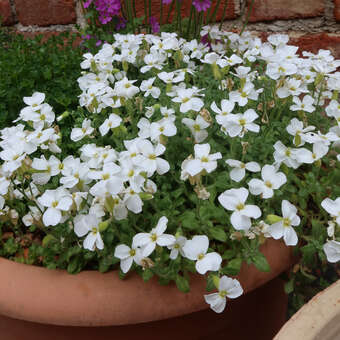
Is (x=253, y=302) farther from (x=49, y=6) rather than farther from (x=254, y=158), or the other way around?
(x=49, y=6)

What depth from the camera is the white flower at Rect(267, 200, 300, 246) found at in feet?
2.44

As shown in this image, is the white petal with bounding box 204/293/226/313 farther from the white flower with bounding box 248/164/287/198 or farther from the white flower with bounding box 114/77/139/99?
the white flower with bounding box 114/77/139/99

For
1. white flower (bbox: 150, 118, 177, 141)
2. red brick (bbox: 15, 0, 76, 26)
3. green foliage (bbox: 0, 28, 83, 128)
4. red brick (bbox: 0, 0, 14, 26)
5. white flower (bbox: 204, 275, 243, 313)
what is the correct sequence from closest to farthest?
white flower (bbox: 204, 275, 243, 313)
white flower (bbox: 150, 118, 177, 141)
green foliage (bbox: 0, 28, 83, 128)
red brick (bbox: 15, 0, 76, 26)
red brick (bbox: 0, 0, 14, 26)

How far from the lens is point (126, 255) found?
0.75m

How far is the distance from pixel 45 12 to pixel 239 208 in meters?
1.60

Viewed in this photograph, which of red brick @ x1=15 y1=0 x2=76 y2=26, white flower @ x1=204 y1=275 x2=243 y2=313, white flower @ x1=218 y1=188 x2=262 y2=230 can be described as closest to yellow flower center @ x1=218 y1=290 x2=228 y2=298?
white flower @ x1=204 y1=275 x2=243 y2=313

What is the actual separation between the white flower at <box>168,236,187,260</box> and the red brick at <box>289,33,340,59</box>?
115 centimetres

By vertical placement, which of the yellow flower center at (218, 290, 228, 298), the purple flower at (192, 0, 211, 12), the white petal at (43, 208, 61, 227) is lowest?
the yellow flower center at (218, 290, 228, 298)

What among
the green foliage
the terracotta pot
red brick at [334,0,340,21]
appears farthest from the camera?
red brick at [334,0,340,21]

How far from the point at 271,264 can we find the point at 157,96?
48 centimetres

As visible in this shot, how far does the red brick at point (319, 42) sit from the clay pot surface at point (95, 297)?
3.51 feet

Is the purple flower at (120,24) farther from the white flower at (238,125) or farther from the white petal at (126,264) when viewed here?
the white petal at (126,264)

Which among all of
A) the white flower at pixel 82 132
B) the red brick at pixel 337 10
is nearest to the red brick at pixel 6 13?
the white flower at pixel 82 132

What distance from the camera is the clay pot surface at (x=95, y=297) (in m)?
0.76
